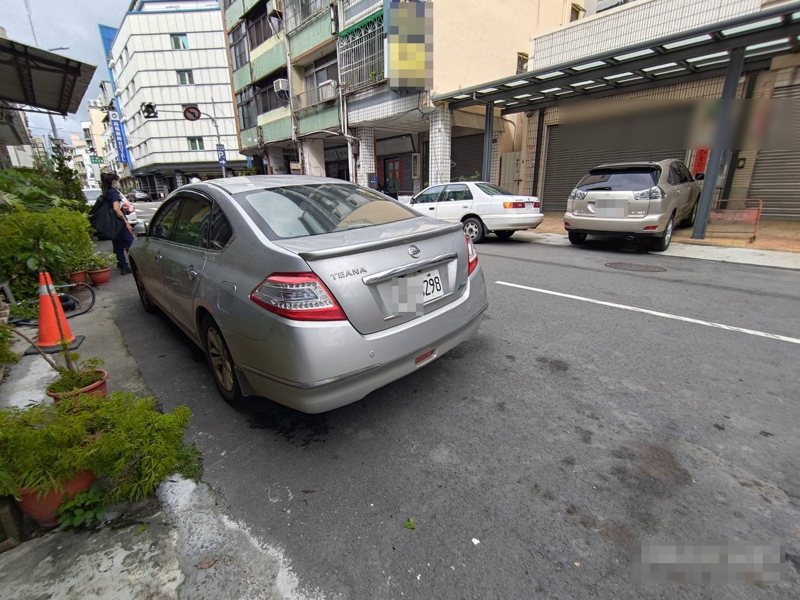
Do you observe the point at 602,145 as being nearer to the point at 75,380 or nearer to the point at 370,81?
the point at 370,81

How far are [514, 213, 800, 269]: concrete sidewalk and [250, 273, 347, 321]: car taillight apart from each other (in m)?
8.23

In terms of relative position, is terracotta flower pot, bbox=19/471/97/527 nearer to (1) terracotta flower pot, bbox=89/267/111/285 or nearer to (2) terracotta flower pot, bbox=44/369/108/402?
(2) terracotta flower pot, bbox=44/369/108/402

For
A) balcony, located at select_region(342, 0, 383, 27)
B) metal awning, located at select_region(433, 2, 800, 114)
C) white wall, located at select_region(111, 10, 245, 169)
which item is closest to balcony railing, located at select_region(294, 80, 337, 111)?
balcony, located at select_region(342, 0, 383, 27)

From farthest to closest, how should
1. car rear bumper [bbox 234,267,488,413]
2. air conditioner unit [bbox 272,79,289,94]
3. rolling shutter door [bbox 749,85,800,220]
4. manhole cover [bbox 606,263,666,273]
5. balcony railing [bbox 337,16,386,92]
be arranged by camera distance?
air conditioner unit [bbox 272,79,289,94], balcony railing [bbox 337,16,386,92], rolling shutter door [bbox 749,85,800,220], manhole cover [bbox 606,263,666,273], car rear bumper [bbox 234,267,488,413]

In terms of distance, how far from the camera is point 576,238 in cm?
927

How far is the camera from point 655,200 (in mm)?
7395

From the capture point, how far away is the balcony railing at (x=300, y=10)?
1708cm

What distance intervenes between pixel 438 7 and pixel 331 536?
15724mm

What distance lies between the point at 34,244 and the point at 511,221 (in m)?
8.56

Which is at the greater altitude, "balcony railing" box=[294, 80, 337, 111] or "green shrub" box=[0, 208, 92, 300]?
"balcony railing" box=[294, 80, 337, 111]

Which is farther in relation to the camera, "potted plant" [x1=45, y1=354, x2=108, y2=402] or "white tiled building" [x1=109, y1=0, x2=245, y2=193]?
"white tiled building" [x1=109, y1=0, x2=245, y2=193]

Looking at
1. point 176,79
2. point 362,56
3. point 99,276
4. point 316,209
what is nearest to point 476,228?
point 316,209

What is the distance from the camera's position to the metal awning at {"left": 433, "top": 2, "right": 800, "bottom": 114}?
728 centimetres

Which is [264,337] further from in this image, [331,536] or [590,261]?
[590,261]
